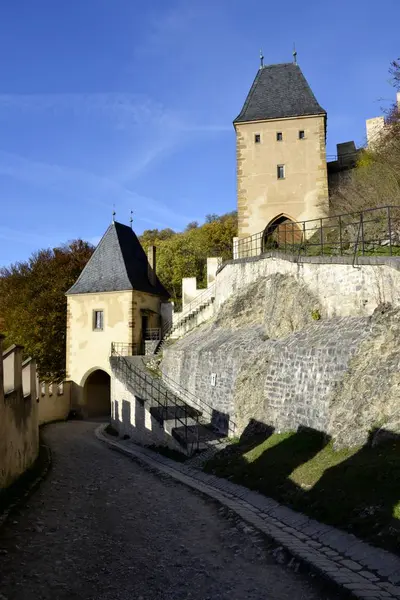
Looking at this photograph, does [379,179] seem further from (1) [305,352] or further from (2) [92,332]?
(2) [92,332]

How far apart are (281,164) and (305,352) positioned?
16075 millimetres

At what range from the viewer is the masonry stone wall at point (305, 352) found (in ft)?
32.3

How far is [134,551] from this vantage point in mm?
7516

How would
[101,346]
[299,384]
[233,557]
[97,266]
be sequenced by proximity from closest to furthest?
[233,557] → [299,384] → [101,346] → [97,266]

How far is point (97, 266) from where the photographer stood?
30.7 metres

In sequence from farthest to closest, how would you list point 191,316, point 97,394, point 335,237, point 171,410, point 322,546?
point 97,394 → point 191,316 → point 335,237 → point 171,410 → point 322,546

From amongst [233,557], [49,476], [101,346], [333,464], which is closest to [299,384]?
[333,464]

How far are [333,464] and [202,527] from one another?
261 centimetres

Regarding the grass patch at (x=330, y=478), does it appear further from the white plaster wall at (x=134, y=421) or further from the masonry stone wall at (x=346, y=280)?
the white plaster wall at (x=134, y=421)

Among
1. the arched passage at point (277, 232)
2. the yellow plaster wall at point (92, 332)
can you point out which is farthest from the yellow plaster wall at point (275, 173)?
the yellow plaster wall at point (92, 332)

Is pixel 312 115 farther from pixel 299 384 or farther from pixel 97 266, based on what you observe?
pixel 299 384

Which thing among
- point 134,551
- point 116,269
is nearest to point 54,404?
point 116,269

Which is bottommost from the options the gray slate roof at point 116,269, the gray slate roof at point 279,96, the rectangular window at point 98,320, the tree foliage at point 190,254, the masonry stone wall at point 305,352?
the masonry stone wall at point 305,352

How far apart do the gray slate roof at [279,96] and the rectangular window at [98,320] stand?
13.2 m
